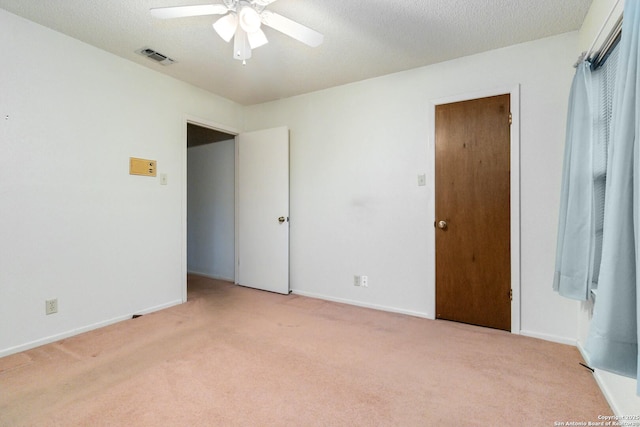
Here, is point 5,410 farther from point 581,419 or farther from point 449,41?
point 449,41

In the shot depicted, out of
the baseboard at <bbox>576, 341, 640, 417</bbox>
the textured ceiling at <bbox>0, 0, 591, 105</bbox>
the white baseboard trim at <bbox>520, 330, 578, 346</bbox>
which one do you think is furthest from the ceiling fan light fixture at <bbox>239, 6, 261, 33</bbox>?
the white baseboard trim at <bbox>520, 330, 578, 346</bbox>

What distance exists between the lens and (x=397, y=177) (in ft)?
9.93

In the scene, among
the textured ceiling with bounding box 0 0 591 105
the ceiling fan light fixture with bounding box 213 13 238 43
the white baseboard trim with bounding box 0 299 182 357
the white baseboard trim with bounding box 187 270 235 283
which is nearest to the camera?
the ceiling fan light fixture with bounding box 213 13 238 43

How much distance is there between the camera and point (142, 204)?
294cm

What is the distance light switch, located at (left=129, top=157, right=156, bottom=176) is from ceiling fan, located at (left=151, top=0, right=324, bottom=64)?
1.54 meters

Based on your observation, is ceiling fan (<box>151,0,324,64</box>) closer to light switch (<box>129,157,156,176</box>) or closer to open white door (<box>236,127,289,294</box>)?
light switch (<box>129,157,156,176</box>)

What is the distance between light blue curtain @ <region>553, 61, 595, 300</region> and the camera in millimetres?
1751

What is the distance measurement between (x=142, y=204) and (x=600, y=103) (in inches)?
145

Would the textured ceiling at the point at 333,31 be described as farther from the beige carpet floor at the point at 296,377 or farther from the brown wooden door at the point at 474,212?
the beige carpet floor at the point at 296,377

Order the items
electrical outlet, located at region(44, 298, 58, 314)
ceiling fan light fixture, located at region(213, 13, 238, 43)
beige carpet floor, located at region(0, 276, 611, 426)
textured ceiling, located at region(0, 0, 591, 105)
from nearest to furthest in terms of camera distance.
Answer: beige carpet floor, located at region(0, 276, 611, 426) → ceiling fan light fixture, located at region(213, 13, 238, 43) → textured ceiling, located at region(0, 0, 591, 105) → electrical outlet, located at region(44, 298, 58, 314)

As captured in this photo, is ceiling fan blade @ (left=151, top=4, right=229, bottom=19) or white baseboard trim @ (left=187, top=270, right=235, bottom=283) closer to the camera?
ceiling fan blade @ (left=151, top=4, right=229, bottom=19)

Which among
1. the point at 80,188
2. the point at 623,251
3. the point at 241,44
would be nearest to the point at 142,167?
the point at 80,188

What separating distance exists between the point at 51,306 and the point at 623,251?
341 centimetres

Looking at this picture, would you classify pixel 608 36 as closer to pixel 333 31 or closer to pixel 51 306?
pixel 333 31
